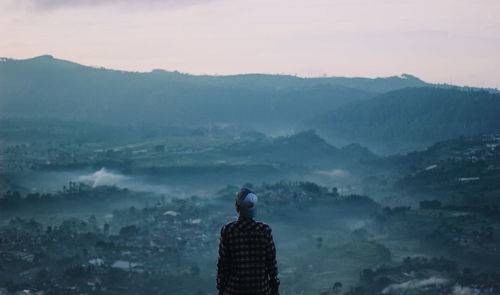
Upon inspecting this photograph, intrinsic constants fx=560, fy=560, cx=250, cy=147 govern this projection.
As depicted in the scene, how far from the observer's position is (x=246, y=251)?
801 centimetres

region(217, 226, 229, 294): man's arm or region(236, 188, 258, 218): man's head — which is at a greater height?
region(236, 188, 258, 218): man's head

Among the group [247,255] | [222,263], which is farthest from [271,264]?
[222,263]

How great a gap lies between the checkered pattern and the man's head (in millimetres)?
93

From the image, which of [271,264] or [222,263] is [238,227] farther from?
[271,264]

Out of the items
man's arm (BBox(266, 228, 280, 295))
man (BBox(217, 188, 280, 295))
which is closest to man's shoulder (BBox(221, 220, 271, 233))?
man (BBox(217, 188, 280, 295))

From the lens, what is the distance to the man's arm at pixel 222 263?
7996mm

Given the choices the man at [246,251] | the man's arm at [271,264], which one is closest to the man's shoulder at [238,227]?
the man at [246,251]

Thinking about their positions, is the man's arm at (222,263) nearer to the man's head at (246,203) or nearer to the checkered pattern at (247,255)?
the checkered pattern at (247,255)

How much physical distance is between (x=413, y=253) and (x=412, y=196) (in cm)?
5692

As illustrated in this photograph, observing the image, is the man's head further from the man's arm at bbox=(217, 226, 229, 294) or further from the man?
the man's arm at bbox=(217, 226, 229, 294)

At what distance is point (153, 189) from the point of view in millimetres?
168875

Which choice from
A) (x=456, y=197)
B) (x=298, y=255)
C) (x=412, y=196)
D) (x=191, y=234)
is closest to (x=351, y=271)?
(x=298, y=255)

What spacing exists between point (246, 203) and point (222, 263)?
0.95m

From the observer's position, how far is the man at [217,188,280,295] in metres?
7.98
